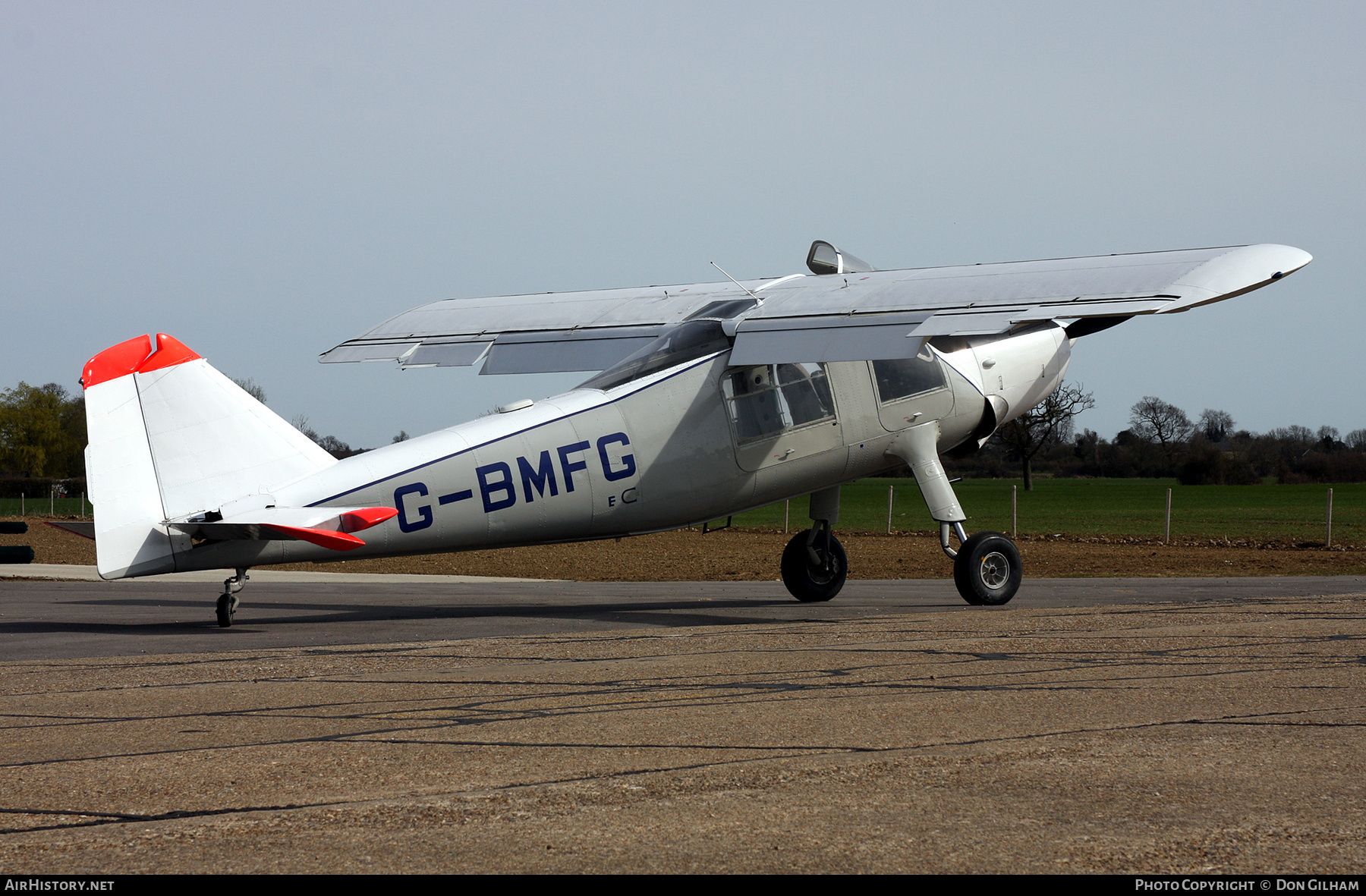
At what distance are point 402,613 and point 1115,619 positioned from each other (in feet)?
26.6

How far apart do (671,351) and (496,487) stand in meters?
2.65

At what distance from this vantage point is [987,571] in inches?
573

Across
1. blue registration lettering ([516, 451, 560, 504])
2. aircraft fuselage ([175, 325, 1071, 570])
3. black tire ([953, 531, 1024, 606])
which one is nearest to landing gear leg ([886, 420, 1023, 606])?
black tire ([953, 531, 1024, 606])

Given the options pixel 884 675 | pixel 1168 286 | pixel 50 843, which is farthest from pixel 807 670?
pixel 1168 286

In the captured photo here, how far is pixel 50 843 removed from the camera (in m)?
4.15

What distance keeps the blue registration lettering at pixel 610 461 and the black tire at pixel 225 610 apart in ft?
13.4

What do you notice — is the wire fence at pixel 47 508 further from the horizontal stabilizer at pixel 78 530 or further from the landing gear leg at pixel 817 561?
the landing gear leg at pixel 817 561

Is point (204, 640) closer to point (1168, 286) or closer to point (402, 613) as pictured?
point (402, 613)

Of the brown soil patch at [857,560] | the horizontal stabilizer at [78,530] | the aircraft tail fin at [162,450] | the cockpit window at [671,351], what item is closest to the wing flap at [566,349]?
the cockpit window at [671,351]

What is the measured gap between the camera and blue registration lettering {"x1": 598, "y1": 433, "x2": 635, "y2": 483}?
43.1ft

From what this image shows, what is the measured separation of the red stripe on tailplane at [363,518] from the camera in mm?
11555

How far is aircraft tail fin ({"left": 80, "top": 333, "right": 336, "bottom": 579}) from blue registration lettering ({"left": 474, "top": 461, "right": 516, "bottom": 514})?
5.64ft

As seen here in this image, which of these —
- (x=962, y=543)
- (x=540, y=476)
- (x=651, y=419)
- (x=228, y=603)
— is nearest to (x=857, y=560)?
(x=962, y=543)

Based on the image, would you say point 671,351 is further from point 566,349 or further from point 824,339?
point 566,349
